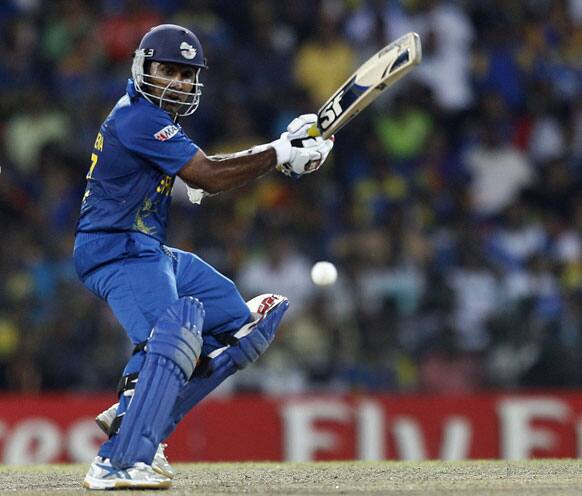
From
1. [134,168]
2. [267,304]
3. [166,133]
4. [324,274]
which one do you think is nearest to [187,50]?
[166,133]

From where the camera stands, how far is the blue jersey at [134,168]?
211 inches

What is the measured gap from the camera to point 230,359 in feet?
18.6

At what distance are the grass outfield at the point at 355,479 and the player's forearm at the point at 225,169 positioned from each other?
1.27m

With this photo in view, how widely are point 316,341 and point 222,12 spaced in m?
3.95

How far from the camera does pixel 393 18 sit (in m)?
11.8

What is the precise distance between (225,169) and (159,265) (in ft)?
1.67

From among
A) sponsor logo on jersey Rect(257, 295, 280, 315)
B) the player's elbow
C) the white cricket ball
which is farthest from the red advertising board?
the player's elbow

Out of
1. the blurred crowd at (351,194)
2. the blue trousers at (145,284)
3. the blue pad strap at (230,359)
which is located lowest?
the blue pad strap at (230,359)

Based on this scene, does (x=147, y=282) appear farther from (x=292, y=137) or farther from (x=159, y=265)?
(x=292, y=137)

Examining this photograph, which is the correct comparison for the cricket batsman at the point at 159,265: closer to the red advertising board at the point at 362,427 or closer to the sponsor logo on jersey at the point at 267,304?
the sponsor logo on jersey at the point at 267,304

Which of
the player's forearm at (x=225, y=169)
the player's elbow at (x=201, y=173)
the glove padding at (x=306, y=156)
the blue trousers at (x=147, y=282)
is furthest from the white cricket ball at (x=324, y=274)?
the player's elbow at (x=201, y=173)

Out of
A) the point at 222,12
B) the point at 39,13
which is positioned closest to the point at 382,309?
the point at 222,12

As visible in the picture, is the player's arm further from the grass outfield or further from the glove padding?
the grass outfield

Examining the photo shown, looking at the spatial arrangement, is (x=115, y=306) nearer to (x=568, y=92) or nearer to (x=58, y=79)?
(x=58, y=79)
